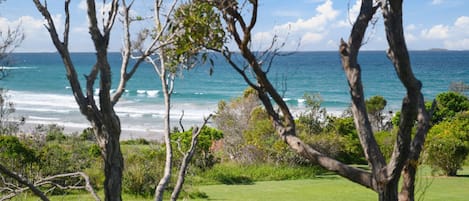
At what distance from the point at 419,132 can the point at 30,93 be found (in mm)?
43829

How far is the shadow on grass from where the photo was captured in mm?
10867

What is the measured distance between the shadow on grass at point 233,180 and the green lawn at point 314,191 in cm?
32

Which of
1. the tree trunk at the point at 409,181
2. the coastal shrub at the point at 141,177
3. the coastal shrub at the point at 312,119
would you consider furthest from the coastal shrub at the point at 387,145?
the tree trunk at the point at 409,181

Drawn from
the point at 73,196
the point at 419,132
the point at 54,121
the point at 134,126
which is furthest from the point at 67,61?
the point at 54,121

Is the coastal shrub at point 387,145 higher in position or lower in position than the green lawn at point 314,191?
higher

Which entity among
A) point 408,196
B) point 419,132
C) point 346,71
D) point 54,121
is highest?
point 346,71

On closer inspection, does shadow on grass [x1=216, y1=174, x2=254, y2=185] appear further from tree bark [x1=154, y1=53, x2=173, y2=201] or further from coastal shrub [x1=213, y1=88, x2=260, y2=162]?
tree bark [x1=154, y1=53, x2=173, y2=201]

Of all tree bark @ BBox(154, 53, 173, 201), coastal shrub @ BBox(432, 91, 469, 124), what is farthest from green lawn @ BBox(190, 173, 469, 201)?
coastal shrub @ BBox(432, 91, 469, 124)

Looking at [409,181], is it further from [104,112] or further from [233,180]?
[233,180]

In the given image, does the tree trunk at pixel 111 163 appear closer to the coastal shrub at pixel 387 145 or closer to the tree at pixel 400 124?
the tree at pixel 400 124

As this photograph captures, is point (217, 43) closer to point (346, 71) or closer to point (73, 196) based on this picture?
point (346, 71)

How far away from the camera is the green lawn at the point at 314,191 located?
8.57 metres

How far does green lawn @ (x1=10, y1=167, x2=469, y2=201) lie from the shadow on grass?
0.32 metres

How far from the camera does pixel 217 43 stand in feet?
9.86
